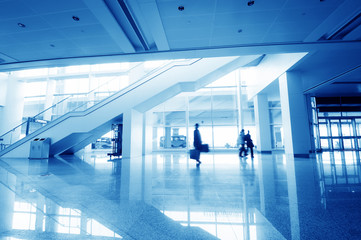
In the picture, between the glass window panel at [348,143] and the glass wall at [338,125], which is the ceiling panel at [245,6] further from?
the glass window panel at [348,143]

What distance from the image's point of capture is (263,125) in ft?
53.3

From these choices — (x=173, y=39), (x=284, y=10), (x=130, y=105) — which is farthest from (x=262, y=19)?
(x=130, y=105)

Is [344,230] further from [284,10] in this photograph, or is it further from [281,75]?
[281,75]

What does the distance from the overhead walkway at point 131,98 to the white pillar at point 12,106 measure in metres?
9.74

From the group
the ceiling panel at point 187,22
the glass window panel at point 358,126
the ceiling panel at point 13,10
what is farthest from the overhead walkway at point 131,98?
the glass window panel at point 358,126

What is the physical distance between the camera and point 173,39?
7.33 m

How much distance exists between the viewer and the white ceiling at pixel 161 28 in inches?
220

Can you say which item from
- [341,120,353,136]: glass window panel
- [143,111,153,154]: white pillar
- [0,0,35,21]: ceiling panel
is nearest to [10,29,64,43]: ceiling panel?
[0,0,35,21]: ceiling panel

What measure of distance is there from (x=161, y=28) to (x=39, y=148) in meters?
11.2

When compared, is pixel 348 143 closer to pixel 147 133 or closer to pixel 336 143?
pixel 336 143

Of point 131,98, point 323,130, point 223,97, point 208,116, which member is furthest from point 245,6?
point 323,130

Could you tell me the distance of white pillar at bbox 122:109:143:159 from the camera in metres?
12.2

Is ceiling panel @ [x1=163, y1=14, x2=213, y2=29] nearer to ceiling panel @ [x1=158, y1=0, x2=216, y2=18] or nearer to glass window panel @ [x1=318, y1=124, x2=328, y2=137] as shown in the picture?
ceiling panel @ [x1=158, y1=0, x2=216, y2=18]

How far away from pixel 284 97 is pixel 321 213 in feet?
35.9
